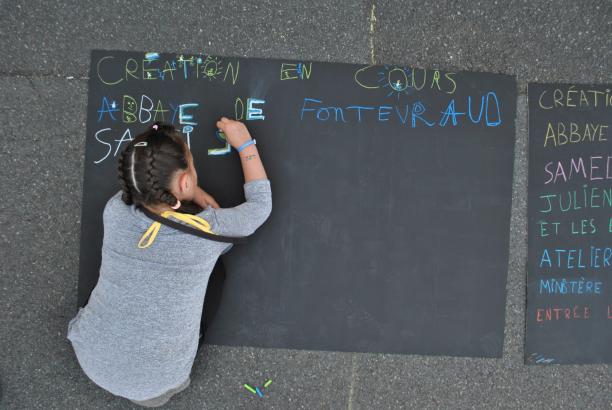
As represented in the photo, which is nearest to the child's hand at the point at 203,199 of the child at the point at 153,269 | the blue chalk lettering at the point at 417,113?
the child at the point at 153,269

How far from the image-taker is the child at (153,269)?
1120mm

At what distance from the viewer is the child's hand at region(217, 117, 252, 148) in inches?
58.7

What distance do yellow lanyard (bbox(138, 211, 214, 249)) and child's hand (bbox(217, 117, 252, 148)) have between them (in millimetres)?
414

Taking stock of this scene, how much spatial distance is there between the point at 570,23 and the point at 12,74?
2.43m

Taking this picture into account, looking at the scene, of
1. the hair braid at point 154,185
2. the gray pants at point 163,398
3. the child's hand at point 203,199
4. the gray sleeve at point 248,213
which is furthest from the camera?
the gray pants at point 163,398

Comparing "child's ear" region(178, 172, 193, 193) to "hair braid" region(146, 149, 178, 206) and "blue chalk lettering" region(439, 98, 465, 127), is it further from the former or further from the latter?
"blue chalk lettering" region(439, 98, 465, 127)

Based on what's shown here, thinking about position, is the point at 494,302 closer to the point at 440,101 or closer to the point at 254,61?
the point at 440,101

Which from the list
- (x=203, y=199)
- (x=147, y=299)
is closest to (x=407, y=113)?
(x=203, y=199)

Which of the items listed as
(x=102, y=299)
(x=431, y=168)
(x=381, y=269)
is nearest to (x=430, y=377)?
(x=381, y=269)

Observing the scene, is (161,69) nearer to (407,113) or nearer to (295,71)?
(295,71)

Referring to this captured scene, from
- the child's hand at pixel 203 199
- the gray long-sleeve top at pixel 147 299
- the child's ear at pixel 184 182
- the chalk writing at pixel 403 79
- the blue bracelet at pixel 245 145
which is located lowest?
the gray long-sleeve top at pixel 147 299

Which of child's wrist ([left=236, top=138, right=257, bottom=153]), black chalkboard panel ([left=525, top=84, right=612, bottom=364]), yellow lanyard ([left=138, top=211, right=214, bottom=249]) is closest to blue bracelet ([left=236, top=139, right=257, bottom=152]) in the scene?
child's wrist ([left=236, top=138, right=257, bottom=153])

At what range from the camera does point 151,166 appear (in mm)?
1083

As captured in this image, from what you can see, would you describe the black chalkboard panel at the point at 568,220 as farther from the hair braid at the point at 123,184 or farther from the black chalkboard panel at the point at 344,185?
the hair braid at the point at 123,184
